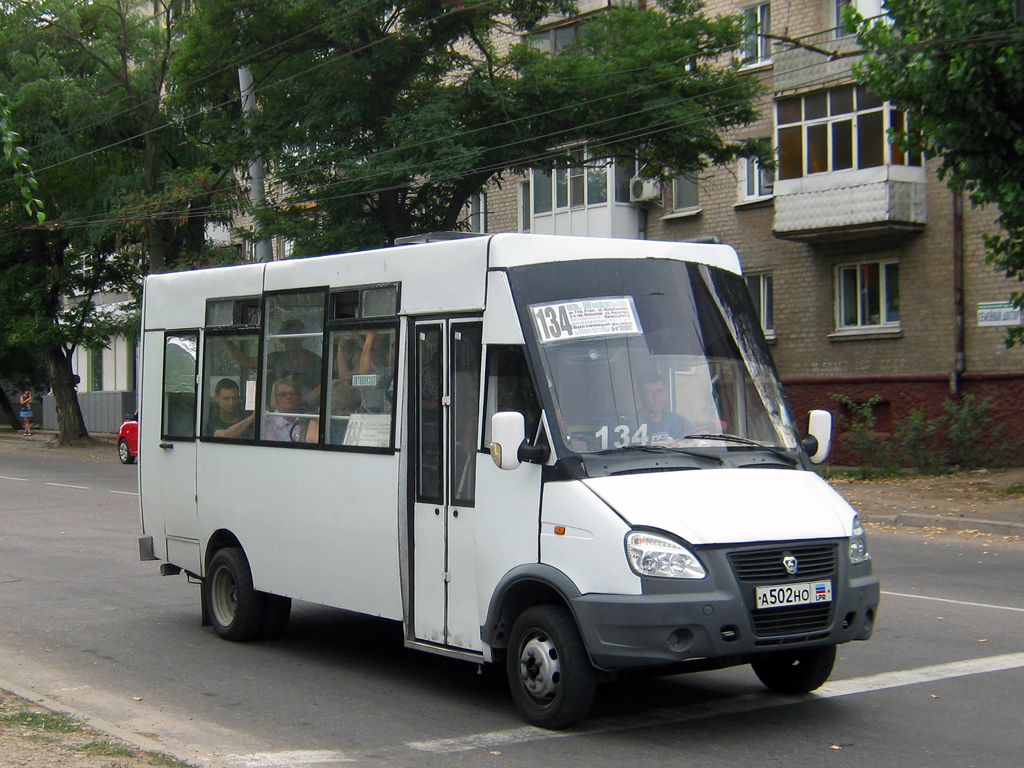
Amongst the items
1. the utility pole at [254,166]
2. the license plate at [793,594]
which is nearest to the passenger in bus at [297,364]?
the license plate at [793,594]

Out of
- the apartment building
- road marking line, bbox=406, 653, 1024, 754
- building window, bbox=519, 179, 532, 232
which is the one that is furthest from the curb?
building window, bbox=519, 179, 532, 232

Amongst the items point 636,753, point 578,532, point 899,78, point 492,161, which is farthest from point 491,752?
point 492,161

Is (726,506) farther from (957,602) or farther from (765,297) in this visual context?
(765,297)

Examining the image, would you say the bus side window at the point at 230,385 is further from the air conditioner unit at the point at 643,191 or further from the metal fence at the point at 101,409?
the metal fence at the point at 101,409

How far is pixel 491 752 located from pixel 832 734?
66.0 inches

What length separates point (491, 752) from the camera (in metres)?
5.92

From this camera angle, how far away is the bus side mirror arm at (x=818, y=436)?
7199 mm

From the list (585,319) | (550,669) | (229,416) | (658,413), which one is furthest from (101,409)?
(550,669)

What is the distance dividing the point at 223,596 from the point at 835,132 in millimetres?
20979

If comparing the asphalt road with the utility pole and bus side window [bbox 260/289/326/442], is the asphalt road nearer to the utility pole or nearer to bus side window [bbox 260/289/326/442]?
bus side window [bbox 260/289/326/442]

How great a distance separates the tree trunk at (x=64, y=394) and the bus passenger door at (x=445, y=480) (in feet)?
110

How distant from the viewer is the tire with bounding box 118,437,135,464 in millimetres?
32938

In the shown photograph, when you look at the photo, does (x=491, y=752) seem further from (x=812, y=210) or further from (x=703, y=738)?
(x=812, y=210)

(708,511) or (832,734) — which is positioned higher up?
(708,511)
